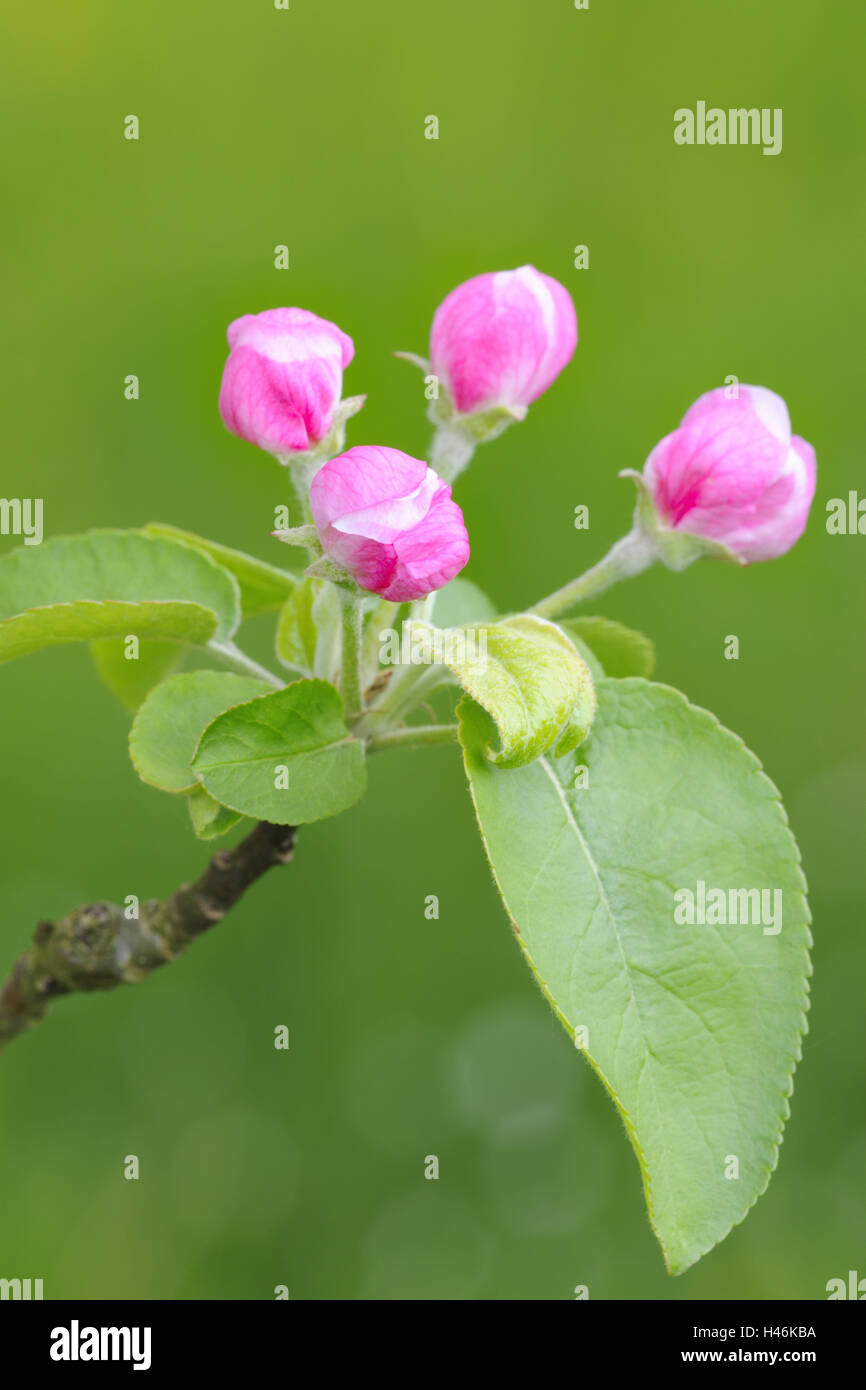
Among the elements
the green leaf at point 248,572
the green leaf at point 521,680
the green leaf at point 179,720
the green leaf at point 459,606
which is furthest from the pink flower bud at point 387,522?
the green leaf at point 459,606

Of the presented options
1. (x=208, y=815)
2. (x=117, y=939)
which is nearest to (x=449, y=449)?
(x=208, y=815)

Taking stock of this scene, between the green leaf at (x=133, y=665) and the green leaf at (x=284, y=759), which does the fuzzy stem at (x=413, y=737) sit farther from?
the green leaf at (x=133, y=665)

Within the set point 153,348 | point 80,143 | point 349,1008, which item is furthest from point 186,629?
point 80,143

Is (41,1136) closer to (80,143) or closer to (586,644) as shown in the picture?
(586,644)

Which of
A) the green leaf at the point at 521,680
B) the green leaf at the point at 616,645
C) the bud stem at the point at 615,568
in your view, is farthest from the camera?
the green leaf at the point at 616,645

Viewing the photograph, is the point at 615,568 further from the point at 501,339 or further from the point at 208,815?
the point at 208,815

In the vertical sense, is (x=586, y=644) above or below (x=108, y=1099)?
above
